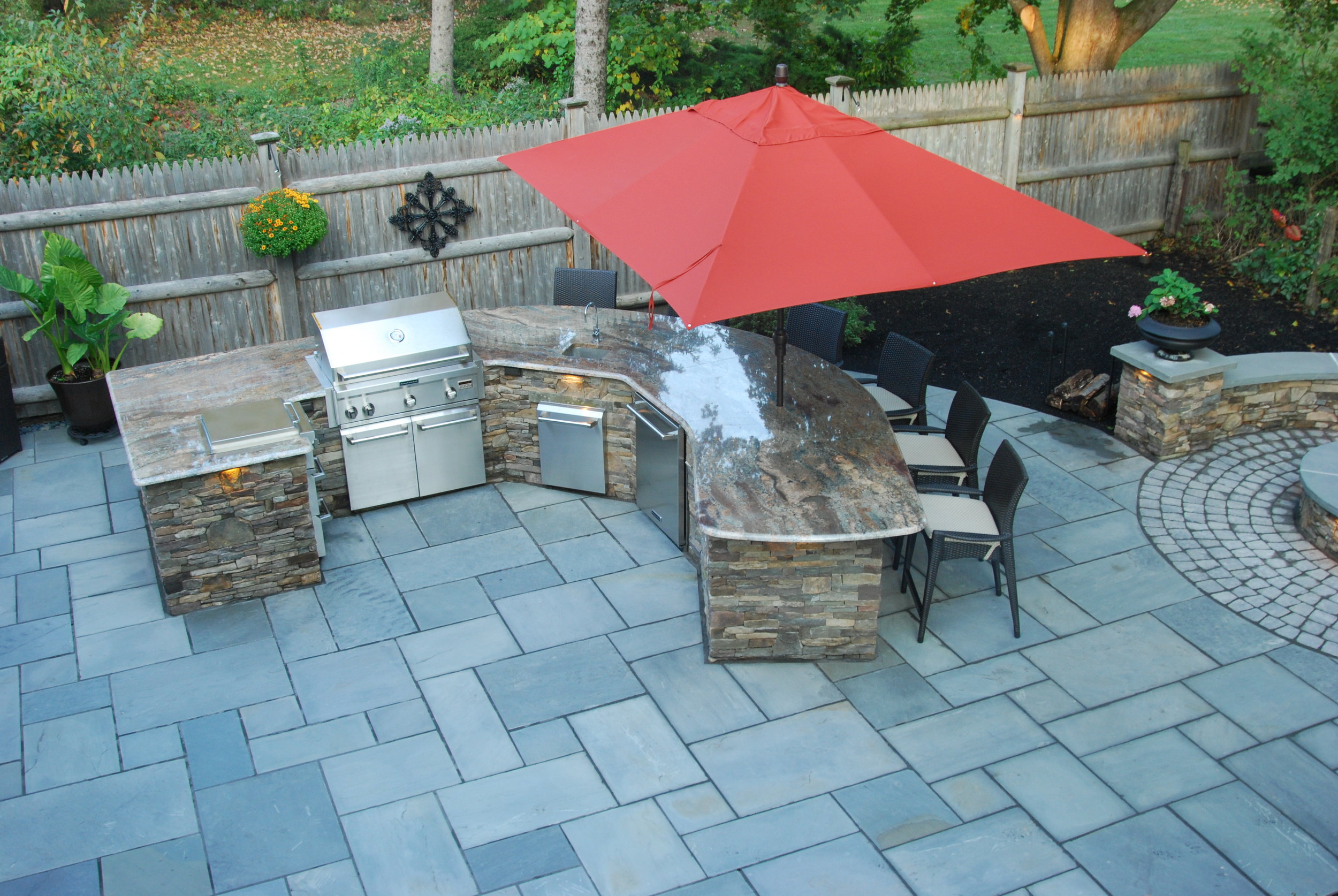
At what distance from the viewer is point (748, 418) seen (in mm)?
6059

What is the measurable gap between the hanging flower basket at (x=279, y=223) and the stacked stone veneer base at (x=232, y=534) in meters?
2.50

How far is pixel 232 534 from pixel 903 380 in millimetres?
4059

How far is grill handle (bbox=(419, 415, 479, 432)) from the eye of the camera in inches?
269

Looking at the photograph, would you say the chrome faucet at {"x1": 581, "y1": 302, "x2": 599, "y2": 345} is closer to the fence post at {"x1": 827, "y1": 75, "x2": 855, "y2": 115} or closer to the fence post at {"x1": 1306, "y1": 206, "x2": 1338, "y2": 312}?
the fence post at {"x1": 827, "y1": 75, "x2": 855, "y2": 115}

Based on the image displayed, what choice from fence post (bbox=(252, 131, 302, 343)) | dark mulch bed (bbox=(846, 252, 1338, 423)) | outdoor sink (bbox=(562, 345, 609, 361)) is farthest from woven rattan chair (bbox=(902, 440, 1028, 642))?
fence post (bbox=(252, 131, 302, 343))

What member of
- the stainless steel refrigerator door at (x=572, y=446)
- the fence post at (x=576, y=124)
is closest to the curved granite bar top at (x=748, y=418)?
the stainless steel refrigerator door at (x=572, y=446)

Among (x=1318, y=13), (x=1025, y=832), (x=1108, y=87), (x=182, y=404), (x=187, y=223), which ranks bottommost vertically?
(x=1025, y=832)

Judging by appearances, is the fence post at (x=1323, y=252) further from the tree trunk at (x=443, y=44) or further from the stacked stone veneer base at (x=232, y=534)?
the tree trunk at (x=443, y=44)

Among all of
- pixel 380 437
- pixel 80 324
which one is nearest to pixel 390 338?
pixel 380 437

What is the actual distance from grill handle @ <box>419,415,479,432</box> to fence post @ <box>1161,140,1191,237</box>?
25.1 feet

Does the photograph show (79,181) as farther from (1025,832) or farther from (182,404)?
(1025,832)

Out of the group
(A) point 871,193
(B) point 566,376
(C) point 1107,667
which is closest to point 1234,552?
(C) point 1107,667

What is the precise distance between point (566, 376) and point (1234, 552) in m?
4.05

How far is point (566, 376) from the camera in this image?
679 cm
